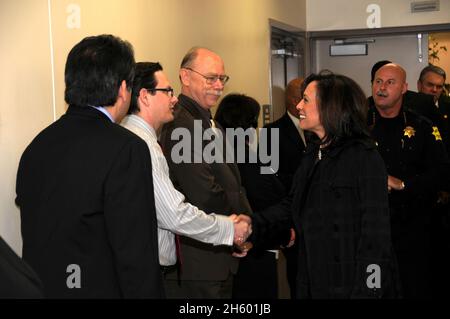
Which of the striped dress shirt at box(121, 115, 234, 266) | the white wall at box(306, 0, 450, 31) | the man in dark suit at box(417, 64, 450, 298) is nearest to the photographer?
the striped dress shirt at box(121, 115, 234, 266)

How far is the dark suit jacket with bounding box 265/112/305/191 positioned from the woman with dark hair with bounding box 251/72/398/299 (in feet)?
4.80

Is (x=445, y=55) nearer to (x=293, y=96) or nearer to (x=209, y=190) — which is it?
(x=293, y=96)

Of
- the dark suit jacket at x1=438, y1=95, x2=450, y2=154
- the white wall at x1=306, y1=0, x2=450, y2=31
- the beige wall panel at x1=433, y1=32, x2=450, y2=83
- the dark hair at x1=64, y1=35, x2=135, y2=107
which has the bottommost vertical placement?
the dark suit jacket at x1=438, y1=95, x2=450, y2=154

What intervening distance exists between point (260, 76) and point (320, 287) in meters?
3.73

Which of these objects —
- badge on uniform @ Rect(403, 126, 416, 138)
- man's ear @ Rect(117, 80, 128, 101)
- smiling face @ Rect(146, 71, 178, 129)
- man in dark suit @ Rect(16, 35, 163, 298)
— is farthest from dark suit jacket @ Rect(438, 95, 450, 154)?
man in dark suit @ Rect(16, 35, 163, 298)

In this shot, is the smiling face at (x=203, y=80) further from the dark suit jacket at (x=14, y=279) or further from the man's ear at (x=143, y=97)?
the dark suit jacket at (x=14, y=279)

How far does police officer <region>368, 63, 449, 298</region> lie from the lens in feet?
13.0

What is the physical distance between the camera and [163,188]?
270 cm

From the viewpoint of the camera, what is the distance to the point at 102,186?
2111 millimetres

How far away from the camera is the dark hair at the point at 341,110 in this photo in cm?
271

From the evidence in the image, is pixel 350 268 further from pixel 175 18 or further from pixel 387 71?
pixel 175 18

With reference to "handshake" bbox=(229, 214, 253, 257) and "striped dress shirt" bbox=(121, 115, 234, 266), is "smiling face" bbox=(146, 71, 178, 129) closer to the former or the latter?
"striped dress shirt" bbox=(121, 115, 234, 266)

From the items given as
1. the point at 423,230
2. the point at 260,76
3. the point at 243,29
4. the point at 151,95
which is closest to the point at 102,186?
the point at 151,95

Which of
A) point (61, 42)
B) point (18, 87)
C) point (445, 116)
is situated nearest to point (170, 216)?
point (18, 87)
